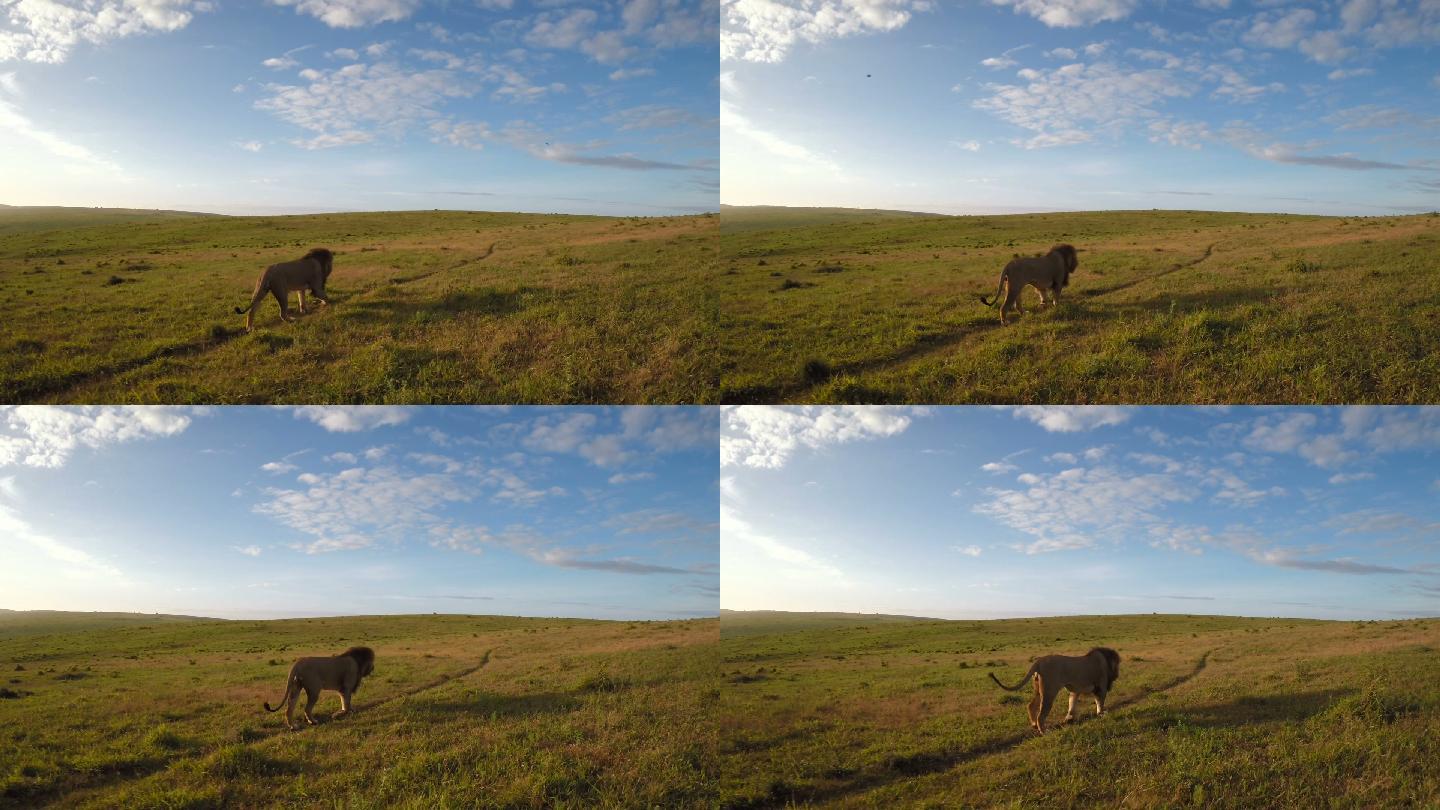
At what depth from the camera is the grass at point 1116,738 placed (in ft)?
31.8

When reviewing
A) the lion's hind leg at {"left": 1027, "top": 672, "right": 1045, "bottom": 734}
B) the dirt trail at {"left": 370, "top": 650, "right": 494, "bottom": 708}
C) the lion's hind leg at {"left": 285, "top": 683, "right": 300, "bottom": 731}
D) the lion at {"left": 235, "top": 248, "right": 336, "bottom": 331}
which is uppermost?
the lion at {"left": 235, "top": 248, "right": 336, "bottom": 331}

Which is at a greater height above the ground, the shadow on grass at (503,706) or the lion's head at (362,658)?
the lion's head at (362,658)

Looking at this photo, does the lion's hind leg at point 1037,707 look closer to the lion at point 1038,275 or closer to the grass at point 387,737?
the grass at point 387,737

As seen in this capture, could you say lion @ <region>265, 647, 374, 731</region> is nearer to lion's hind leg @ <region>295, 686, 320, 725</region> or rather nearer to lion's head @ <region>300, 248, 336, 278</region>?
lion's hind leg @ <region>295, 686, 320, 725</region>

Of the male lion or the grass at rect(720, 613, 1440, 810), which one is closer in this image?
the grass at rect(720, 613, 1440, 810)

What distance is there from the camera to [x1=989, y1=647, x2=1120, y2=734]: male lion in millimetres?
12562

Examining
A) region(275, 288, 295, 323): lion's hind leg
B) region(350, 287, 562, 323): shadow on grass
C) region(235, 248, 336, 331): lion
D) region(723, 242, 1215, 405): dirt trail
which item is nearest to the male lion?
region(723, 242, 1215, 405): dirt trail

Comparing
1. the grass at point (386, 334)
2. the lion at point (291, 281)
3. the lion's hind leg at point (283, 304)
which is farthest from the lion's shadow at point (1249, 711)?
the lion at point (291, 281)

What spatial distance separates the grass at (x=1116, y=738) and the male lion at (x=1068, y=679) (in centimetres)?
37

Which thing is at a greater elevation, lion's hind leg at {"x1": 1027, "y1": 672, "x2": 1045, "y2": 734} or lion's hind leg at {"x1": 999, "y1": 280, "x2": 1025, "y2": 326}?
lion's hind leg at {"x1": 999, "y1": 280, "x2": 1025, "y2": 326}

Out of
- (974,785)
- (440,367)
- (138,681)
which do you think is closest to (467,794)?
(974,785)

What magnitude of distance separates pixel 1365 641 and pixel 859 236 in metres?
46.4

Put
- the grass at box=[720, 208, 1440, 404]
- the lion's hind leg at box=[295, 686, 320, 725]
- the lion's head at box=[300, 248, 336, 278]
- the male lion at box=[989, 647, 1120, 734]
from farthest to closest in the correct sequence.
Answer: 1. the lion's head at box=[300, 248, 336, 278]
2. the grass at box=[720, 208, 1440, 404]
3. the lion's hind leg at box=[295, 686, 320, 725]
4. the male lion at box=[989, 647, 1120, 734]

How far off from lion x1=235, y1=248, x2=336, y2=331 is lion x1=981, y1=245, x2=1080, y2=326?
63.7 ft
